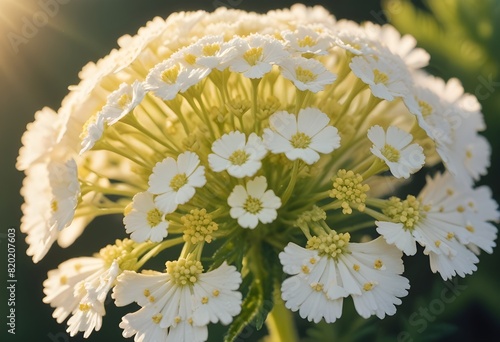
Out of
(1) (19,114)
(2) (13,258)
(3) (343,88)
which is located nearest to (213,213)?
(3) (343,88)

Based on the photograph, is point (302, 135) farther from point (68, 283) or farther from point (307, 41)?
point (68, 283)

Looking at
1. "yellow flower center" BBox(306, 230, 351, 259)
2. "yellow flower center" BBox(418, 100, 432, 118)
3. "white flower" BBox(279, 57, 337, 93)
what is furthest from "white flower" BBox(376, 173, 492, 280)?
"white flower" BBox(279, 57, 337, 93)

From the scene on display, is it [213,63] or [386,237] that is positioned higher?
[213,63]

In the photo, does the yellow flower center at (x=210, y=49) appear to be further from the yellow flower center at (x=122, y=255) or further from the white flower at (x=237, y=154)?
the yellow flower center at (x=122, y=255)

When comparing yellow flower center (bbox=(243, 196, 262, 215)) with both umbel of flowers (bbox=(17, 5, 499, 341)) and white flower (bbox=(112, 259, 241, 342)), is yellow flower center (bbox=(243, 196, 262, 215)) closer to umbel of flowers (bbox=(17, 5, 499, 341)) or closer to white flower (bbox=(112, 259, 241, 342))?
umbel of flowers (bbox=(17, 5, 499, 341))

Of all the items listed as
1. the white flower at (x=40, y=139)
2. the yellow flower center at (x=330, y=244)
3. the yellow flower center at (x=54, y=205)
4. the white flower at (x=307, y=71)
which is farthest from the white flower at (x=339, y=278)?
the white flower at (x=40, y=139)

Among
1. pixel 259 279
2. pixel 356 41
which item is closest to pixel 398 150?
pixel 356 41

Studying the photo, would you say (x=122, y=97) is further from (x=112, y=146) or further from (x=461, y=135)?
(x=461, y=135)
